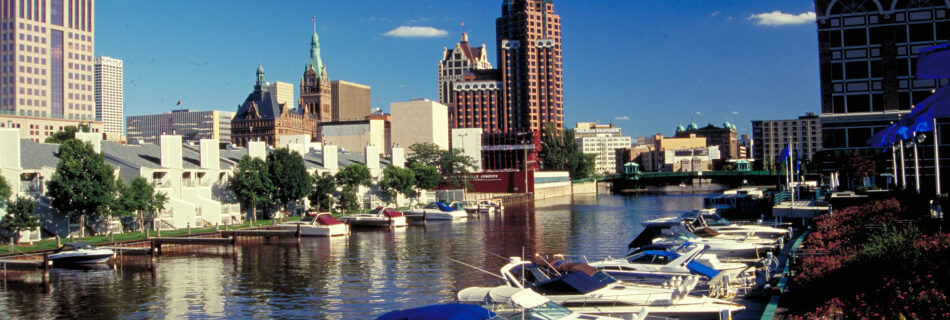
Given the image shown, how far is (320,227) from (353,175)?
81.5 feet

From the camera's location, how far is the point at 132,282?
149 feet

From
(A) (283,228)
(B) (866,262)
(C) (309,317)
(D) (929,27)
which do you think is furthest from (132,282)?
(D) (929,27)

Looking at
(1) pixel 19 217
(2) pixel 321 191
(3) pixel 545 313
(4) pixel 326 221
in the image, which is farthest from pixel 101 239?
(3) pixel 545 313

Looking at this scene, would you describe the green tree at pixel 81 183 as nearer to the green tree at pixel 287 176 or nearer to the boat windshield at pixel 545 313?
the green tree at pixel 287 176

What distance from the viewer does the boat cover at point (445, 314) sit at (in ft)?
81.4

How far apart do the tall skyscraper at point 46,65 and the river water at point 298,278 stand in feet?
453

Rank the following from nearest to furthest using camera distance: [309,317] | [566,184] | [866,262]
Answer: [866,262], [309,317], [566,184]

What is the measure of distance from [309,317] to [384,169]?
74363 mm

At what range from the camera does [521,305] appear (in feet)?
84.2

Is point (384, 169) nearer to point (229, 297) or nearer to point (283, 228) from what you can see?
point (283, 228)

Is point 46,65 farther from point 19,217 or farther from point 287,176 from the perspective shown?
point 19,217

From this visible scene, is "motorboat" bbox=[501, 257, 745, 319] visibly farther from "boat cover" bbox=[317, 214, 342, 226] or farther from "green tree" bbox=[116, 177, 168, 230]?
"boat cover" bbox=[317, 214, 342, 226]

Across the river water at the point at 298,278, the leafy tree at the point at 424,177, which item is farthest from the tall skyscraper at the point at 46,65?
the river water at the point at 298,278

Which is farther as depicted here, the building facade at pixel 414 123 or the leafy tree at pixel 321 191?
the building facade at pixel 414 123
